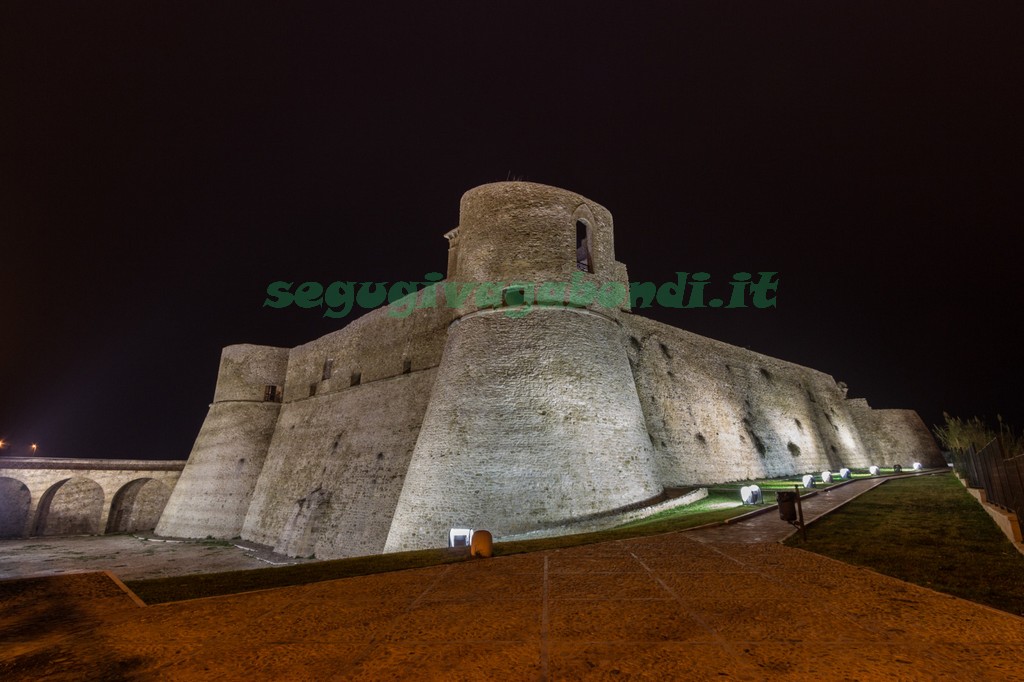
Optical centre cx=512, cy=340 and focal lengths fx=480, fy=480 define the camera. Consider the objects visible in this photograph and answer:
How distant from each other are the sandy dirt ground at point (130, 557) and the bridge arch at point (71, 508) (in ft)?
4.80

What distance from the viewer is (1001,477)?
24.6 ft

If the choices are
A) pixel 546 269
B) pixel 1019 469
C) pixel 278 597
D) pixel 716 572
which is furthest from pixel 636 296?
pixel 278 597

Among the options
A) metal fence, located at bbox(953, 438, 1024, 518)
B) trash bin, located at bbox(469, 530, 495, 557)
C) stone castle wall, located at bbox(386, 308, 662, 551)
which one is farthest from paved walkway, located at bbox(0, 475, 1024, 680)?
stone castle wall, located at bbox(386, 308, 662, 551)

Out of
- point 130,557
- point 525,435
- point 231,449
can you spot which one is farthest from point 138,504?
point 525,435

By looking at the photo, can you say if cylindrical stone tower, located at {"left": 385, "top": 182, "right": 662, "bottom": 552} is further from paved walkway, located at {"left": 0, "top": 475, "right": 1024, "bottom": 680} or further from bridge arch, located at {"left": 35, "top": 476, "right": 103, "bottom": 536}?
bridge arch, located at {"left": 35, "top": 476, "right": 103, "bottom": 536}

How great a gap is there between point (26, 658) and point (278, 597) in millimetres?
1682

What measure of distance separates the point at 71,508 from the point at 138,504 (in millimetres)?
2795

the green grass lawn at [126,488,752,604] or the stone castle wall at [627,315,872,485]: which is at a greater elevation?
the stone castle wall at [627,315,872,485]

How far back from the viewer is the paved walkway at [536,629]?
103 inches

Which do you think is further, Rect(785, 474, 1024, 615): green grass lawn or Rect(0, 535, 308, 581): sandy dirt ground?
Rect(0, 535, 308, 581): sandy dirt ground

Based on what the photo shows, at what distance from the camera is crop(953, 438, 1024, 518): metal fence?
609cm

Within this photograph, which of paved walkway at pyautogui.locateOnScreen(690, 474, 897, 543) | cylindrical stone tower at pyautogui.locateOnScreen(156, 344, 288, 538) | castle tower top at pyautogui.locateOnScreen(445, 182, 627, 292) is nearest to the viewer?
paved walkway at pyautogui.locateOnScreen(690, 474, 897, 543)

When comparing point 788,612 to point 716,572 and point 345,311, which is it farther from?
point 345,311

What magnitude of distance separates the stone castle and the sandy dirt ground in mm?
1057
